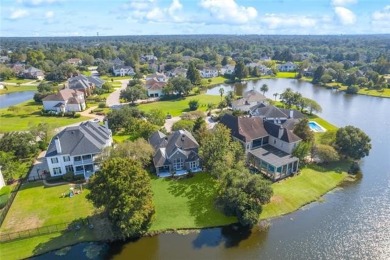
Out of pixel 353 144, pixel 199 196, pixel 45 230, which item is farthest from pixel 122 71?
pixel 45 230

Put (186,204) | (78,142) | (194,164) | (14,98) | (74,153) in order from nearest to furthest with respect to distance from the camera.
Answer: (186,204)
(74,153)
(78,142)
(194,164)
(14,98)

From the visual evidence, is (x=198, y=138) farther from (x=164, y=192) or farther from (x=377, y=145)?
(x=377, y=145)

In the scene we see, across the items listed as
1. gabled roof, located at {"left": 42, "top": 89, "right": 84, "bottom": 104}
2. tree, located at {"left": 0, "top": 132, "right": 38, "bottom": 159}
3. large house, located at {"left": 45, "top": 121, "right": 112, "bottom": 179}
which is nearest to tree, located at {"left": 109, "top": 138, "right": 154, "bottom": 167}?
large house, located at {"left": 45, "top": 121, "right": 112, "bottom": 179}

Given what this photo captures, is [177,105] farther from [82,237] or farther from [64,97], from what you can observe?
[82,237]

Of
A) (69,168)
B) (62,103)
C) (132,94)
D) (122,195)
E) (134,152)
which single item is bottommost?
(69,168)

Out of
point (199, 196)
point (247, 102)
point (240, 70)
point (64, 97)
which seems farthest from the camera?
point (240, 70)
